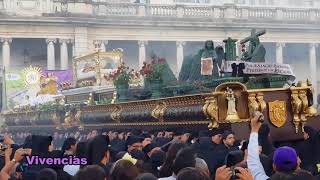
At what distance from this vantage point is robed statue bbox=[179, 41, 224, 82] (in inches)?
440

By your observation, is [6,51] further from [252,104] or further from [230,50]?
[252,104]

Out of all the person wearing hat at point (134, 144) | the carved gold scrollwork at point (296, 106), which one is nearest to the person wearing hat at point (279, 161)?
the person wearing hat at point (134, 144)

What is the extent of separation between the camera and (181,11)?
4384cm

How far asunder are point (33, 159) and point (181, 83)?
5.95m

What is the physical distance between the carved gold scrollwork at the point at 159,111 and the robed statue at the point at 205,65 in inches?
34.9

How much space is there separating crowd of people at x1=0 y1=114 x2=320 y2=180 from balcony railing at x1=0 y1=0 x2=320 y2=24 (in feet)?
102

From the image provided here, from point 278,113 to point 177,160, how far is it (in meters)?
4.99

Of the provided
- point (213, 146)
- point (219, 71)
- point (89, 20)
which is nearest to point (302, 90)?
point (219, 71)

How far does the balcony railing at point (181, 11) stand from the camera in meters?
40.5

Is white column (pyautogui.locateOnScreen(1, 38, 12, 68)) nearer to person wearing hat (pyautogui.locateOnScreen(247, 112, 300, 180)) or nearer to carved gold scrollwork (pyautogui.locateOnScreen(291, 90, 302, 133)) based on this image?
carved gold scrollwork (pyautogui.locateOnScreen(291, 90, 302, 133))

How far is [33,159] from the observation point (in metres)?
6.84

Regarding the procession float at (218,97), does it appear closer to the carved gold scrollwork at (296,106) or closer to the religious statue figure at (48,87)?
the carved gold scrollwork at (296,106)

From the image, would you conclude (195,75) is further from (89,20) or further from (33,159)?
(89,20)

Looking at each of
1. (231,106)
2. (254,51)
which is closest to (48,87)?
(254,51)
